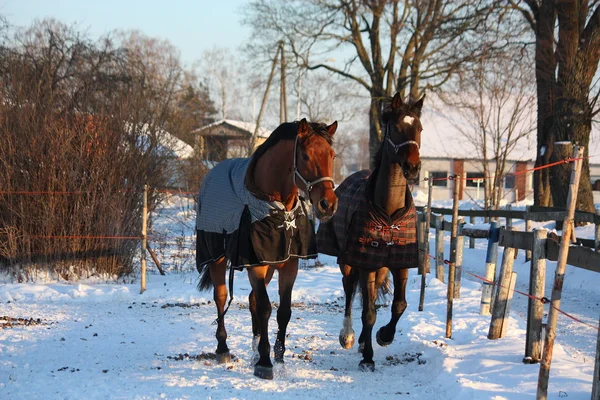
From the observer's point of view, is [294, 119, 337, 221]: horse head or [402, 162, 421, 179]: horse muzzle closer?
[294, 119, 337, 221]: horse head

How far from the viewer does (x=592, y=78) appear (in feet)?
59.3

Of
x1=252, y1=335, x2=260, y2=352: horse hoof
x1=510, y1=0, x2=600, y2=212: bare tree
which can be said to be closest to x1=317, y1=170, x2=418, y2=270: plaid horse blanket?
x1=252, y1=335, x2=260, y2=352: horse hoof

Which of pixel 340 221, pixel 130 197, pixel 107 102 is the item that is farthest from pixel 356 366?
pixel 107 102

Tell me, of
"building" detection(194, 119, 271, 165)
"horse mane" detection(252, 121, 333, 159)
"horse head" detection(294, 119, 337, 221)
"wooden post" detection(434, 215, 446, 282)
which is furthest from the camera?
"building" detection(194, 119, 271, 165)

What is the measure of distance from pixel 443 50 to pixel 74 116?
17.1 metres

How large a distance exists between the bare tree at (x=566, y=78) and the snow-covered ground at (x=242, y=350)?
7.39 m

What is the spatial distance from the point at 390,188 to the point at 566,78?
1314 cm

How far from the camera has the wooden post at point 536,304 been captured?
5.52 metres

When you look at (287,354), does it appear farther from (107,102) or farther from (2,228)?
(107,102)

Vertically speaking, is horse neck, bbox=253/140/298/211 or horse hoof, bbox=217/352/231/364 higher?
horse neck, bbox=253/140/298/211

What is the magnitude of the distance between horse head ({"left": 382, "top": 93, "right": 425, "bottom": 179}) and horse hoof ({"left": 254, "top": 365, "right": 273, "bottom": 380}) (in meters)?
2.08

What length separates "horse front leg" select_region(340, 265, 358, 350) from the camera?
23.5 ft

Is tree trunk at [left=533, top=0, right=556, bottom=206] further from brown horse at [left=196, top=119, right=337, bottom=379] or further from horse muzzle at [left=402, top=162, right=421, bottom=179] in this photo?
brown horse at [left=196, top=119, right=337, bottom=379]

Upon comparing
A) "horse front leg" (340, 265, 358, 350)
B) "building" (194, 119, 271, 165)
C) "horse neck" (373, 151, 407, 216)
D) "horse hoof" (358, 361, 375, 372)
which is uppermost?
"building" (194, 119, 271, 165)
